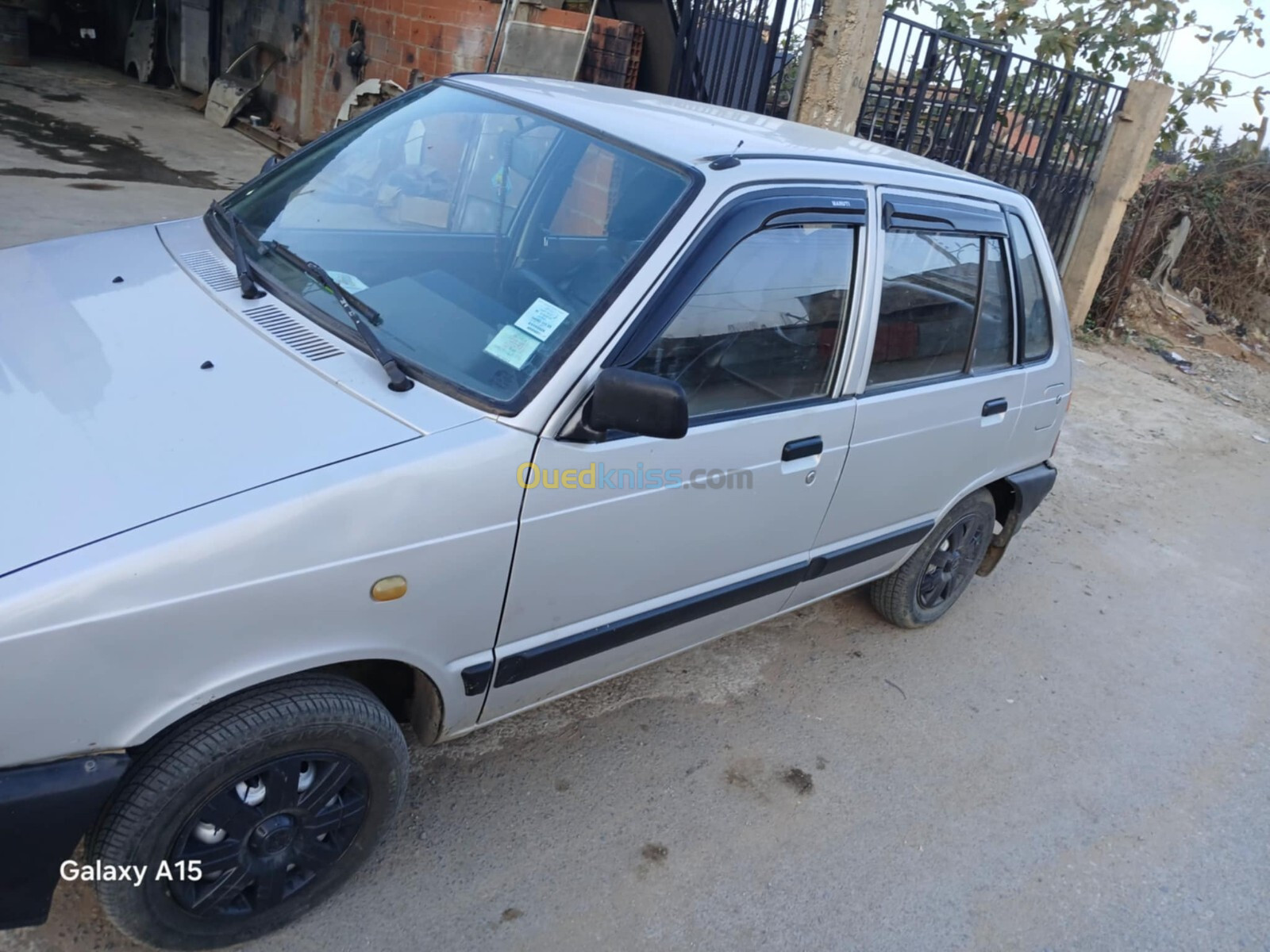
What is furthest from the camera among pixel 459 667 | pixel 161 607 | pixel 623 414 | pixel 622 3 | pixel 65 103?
pixel 65 103

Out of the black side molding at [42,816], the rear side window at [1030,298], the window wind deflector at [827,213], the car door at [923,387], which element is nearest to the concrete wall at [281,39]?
the rear side window at [1030,298]

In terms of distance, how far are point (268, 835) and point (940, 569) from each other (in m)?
2.84

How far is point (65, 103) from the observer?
10.5m

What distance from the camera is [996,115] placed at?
28.4ft

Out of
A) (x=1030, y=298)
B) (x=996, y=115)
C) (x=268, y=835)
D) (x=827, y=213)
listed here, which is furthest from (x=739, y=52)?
(x=268, y=835)

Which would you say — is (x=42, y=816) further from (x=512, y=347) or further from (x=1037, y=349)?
(x=1037, y=349)

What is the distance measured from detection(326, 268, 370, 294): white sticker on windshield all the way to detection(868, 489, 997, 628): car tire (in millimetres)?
2325

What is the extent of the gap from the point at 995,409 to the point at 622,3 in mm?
6010

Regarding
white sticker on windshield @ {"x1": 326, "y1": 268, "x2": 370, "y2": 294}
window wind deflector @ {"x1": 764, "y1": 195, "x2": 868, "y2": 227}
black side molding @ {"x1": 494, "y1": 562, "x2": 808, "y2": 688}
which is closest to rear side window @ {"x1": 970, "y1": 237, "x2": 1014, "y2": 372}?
window wind deflector @ {"x1": 764, "y1": 195, "x2": 868, "y2": 227}

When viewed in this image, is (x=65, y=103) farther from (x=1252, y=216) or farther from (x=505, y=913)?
(x=1252, y=216)

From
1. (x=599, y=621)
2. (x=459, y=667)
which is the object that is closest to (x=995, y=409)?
(x=599, y=621)

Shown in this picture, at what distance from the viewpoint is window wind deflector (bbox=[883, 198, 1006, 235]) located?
2.93 m

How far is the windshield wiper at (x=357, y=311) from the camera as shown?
7.16 ft

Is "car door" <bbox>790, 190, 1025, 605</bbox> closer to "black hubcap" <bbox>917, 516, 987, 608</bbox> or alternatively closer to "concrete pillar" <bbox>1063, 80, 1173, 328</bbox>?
"black hubcap" <bbox>917, 516, 987, 608</bbox>
